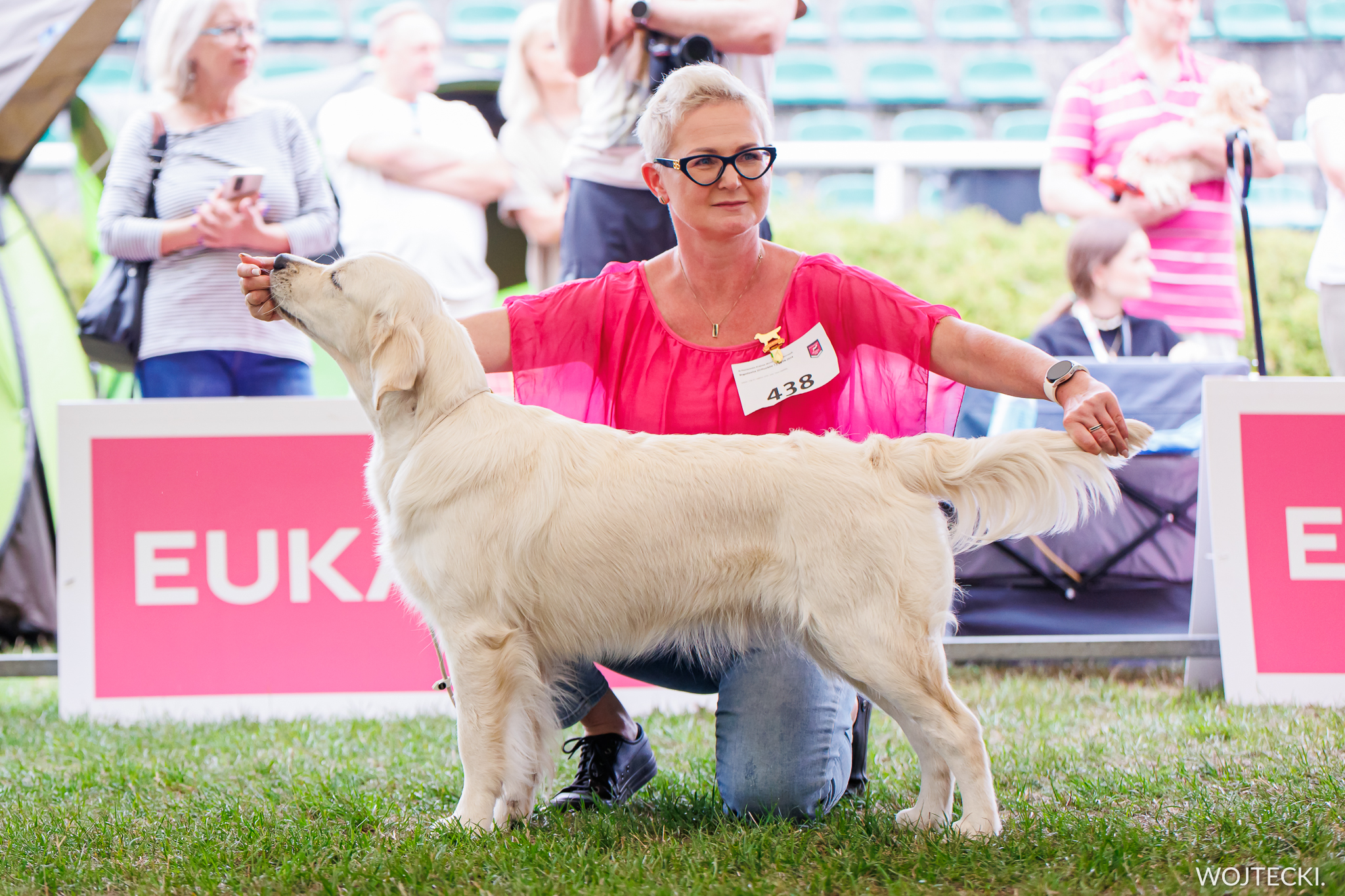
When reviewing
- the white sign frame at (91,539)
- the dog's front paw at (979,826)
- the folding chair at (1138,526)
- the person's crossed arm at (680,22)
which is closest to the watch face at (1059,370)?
the dog's front paw at (979,826)

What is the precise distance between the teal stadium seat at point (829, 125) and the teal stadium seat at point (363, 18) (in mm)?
3554

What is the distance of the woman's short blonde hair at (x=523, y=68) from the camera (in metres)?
5.25

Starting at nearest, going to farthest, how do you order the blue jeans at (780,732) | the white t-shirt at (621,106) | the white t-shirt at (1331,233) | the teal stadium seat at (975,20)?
the blue jeans at (780,732) < the white t-shirt at (621,106) < the white t-shirt at (1331,233) < the teal stadium seat at (975,20)

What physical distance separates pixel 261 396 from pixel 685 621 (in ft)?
8.78

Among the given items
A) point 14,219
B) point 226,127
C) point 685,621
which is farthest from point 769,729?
point 14,219

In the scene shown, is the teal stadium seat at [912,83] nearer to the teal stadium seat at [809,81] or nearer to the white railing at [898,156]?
the teal stadium seat at [809,81]

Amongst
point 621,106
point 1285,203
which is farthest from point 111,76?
point 1285,203

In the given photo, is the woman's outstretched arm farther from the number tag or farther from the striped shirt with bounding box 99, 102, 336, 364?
the striped shirt with bounding box 99, 102, 336, 364

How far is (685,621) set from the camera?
2.38 m

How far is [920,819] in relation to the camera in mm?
2414

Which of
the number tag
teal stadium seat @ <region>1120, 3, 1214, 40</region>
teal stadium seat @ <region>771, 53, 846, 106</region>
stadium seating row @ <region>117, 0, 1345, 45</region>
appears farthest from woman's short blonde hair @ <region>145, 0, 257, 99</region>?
teal stadium seat @ <region>1120, 3, 1214, 40</region>

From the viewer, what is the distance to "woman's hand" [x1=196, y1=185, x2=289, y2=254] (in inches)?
165

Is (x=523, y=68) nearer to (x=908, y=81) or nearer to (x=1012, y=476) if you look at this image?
(x=1012, y=476)

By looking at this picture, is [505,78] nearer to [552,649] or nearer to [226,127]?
[226,127]
